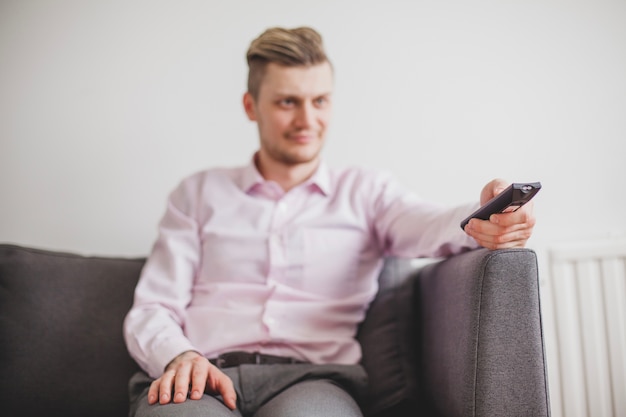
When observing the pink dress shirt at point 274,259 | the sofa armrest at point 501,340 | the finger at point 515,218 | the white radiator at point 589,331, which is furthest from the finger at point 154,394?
the white radiator at point 589,331

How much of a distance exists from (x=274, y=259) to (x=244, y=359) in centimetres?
23

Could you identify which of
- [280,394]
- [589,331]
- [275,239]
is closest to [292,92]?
[275,239]

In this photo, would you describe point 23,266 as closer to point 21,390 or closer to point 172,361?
point 21,390

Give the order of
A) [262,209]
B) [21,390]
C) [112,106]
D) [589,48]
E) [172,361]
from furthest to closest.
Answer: [112,106] → [589,48] → [262,209] → [21,390] → [172,361]

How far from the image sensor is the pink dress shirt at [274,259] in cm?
119

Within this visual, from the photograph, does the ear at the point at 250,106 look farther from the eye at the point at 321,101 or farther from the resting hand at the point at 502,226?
the resting hand at the point at 502,226

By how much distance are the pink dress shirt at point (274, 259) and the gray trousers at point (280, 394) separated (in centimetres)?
8

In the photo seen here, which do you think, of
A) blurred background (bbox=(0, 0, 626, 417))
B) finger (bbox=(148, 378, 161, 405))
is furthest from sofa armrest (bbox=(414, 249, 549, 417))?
blurred background (bbox=(0, 0, 626, 417))

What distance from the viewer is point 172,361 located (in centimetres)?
105

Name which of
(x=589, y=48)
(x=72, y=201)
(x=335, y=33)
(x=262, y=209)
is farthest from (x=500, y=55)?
(x=72, y=201)

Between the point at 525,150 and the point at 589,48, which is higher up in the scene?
the point at 589,48

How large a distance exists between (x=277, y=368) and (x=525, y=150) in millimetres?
912

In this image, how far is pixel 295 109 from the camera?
1.31 meters

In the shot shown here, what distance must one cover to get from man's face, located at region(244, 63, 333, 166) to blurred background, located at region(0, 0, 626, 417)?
0.30 m
